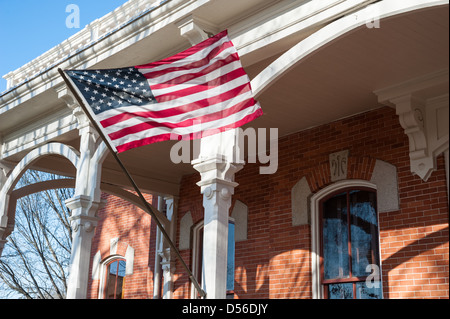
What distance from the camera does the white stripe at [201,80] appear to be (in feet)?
20.1

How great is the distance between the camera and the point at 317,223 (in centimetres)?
922

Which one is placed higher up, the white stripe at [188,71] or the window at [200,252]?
the white stripe at [188,71]

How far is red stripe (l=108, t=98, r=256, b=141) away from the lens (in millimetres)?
5980

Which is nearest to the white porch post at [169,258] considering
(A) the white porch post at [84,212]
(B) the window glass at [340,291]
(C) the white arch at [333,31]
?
(A) the white porch post at [84,212]

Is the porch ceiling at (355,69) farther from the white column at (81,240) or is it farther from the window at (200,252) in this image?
the white column at (81,240)

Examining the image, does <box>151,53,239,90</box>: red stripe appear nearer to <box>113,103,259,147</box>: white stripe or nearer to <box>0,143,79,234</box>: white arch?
<box>113,103,259,147</box>: white stripe

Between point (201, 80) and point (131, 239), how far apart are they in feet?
29.8

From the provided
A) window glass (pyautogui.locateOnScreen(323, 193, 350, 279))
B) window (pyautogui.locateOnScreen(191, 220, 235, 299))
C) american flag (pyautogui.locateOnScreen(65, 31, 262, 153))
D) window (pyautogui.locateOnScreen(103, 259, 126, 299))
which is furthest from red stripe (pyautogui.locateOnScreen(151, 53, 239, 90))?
window (pyautogui.locateOnScreen(103, 259, 126, 299))

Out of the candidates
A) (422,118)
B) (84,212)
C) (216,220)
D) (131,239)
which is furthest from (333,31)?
(131,239)

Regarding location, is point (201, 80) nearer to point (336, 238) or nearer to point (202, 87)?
point (202, 87)

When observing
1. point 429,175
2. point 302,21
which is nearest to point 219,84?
point 302,21

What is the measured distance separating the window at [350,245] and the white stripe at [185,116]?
11.6 ft

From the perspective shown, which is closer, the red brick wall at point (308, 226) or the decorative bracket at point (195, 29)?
the decorative bracket at point (195, 29)
